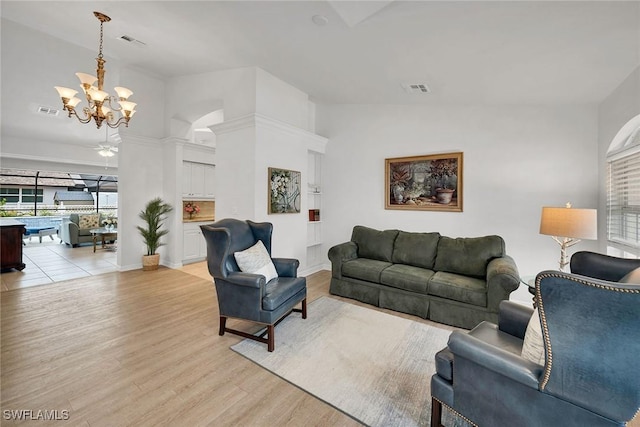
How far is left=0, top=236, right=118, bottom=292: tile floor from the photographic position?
4.42m

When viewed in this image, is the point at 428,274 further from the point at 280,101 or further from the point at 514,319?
the point at 280,101

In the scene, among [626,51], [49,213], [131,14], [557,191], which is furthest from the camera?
[49,213]

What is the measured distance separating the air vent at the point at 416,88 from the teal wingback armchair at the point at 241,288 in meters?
2.93

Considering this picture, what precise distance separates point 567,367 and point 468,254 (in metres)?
2.44

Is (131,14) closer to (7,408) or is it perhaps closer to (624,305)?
(7,408)

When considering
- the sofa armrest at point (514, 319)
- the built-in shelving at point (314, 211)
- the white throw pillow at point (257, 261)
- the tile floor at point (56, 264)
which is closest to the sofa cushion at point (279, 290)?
the white throw pillow at point (257, 261)

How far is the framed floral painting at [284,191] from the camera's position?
4160 millimetres

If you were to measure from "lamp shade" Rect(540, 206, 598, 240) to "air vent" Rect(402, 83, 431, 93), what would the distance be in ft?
6.95

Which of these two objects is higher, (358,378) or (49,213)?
(49,213)

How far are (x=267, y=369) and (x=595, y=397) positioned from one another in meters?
2.01

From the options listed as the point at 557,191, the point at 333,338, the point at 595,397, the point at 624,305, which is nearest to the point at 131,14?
the point at 333,338

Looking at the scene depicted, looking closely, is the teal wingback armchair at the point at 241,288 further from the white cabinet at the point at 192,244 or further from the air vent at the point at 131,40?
the white cabinet at the point at 192,244

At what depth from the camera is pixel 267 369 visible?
2.21 m

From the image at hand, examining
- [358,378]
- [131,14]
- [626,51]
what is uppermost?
[131,14]
